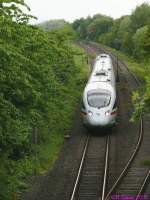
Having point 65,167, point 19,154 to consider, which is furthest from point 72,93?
point 19,154

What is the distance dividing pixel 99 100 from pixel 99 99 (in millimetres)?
87

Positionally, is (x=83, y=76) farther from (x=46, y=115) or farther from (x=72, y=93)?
(x=46, y=115)

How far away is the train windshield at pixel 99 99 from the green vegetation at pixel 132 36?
3.39 metres

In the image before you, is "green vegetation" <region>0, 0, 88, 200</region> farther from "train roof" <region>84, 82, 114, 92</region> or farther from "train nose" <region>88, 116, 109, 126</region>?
"train roof" <region>84, 82, 114, 92</region>

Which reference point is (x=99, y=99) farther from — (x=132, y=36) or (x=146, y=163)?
(x=132, y=36)

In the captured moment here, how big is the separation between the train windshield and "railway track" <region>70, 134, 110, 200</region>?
195 cm

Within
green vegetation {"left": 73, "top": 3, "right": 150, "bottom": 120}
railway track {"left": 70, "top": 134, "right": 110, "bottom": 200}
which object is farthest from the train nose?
green vegetation {"left": 73, "top": 3, "right": 150, "bottom": 120}

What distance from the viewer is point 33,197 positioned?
21.2m

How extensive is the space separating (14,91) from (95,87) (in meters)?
16.8

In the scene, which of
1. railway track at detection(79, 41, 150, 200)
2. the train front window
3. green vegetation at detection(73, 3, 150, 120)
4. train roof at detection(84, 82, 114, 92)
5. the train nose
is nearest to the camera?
railway track at detection(79, 41, 150, 200)

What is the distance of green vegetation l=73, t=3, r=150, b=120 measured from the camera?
185 feet

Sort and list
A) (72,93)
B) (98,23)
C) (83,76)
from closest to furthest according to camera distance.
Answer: (72,93) < (83,76) < (98,23)

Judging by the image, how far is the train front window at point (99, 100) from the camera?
32528 mm

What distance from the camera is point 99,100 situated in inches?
1291
